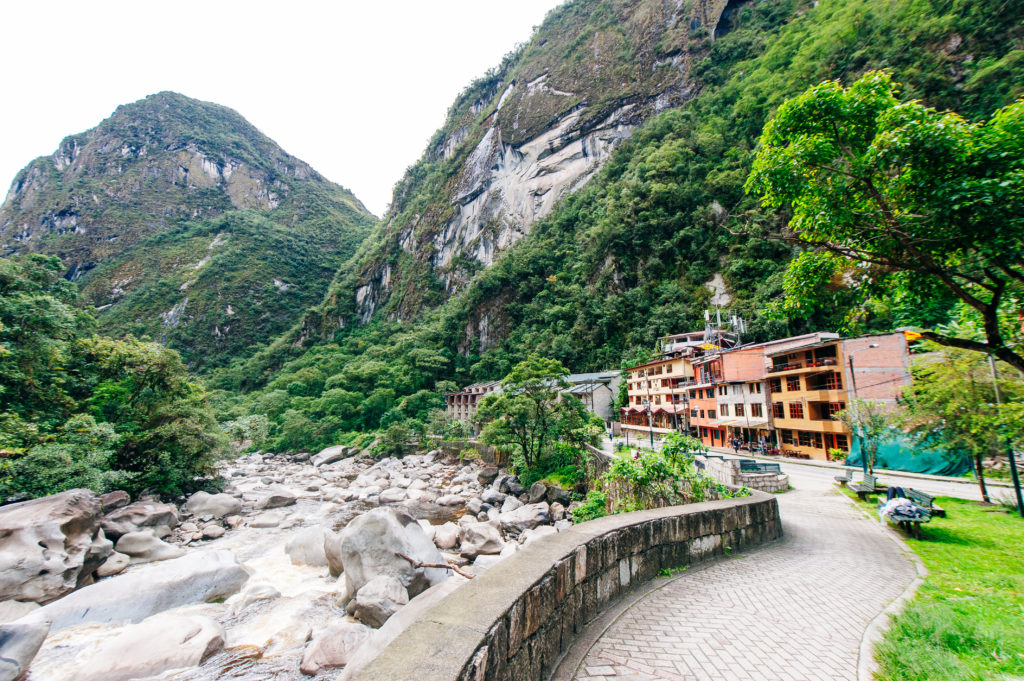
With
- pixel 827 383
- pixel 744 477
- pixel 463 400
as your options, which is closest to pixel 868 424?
pixel 744 477

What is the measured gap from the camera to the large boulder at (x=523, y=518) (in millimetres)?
14773

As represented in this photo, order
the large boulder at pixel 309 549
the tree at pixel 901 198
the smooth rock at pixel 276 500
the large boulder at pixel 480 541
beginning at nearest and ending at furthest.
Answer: the tree at pixel 901 198
the large boulder at pixel 309 549
the large boulder at pixel 480 541
the smooth rock at pixel 276 500

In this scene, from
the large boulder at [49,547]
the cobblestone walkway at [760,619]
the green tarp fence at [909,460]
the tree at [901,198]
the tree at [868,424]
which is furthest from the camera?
the green tarp fence at [909,460]

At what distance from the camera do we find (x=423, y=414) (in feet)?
143

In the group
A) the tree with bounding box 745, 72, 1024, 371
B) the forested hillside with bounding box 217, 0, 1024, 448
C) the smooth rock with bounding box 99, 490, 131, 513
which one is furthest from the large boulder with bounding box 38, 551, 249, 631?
the forested hillside with bounding box 217, 0, 1024, 448

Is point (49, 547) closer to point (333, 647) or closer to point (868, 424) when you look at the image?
point (333, 647)

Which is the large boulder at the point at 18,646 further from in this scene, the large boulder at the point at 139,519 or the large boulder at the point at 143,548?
the large boulder at the point at 139,519

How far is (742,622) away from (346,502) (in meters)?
21.4

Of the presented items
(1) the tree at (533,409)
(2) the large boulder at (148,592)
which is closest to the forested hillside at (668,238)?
(1) the tree at (533,409)

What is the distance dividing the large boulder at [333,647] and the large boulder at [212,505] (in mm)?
13304

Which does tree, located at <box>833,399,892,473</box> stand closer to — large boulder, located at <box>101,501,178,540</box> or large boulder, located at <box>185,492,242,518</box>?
large boulder, located at <box>101,501,178,540</box>

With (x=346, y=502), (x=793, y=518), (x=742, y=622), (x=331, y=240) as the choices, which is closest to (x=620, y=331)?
(x=346, y=502)

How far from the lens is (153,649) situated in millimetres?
6539

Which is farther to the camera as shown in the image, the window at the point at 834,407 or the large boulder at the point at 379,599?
the window at the point at 834,407
